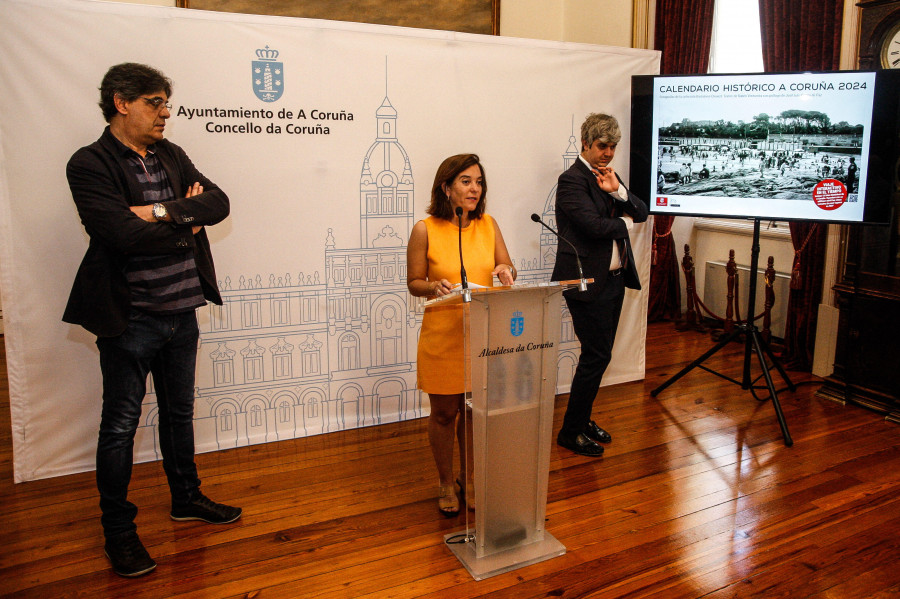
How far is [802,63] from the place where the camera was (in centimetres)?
466

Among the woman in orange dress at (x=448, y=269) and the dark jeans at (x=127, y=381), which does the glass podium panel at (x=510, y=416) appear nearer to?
the woman in orange dress at (x=448, y=269)

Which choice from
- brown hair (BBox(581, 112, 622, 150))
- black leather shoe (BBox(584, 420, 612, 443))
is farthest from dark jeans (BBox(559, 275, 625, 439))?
brown hair (BBox(581, 112, 622, 150))

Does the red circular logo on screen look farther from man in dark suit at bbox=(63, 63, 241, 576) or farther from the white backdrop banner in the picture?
man in dark suit at bbox=(63, 63, 241, 576)

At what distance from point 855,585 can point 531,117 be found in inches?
110

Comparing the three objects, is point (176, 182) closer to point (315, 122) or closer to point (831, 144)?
point (315, 122)

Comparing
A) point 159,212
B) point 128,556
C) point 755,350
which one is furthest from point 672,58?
point 128,556

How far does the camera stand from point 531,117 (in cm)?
402

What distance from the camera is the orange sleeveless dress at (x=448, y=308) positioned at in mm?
2633

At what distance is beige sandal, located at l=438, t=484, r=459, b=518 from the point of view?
289cm

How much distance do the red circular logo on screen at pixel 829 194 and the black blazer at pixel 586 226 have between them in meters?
1.09

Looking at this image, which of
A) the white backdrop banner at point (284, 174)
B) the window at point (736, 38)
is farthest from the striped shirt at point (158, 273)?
the window at point (736, 38)

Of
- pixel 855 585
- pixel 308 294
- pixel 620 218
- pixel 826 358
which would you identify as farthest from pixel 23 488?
pixel 826 358

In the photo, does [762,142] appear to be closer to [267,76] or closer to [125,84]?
[267,76]

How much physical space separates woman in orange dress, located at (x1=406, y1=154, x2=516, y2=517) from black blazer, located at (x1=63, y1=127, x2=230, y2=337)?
864 millimetres
